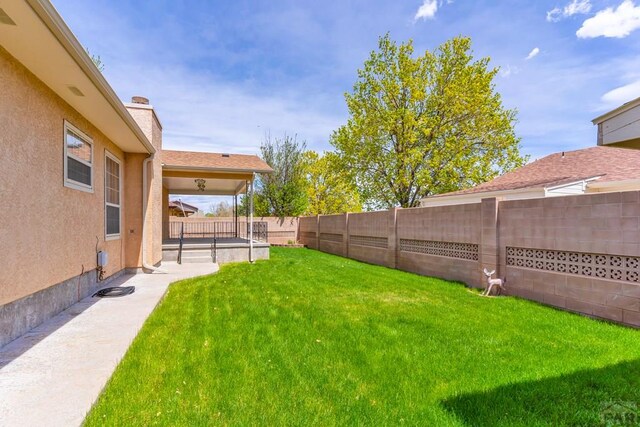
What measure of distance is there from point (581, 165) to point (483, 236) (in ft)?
26.8

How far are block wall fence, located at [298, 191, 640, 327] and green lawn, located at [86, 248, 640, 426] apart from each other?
432 millimetres

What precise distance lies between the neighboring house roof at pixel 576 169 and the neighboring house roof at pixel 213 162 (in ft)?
28.5

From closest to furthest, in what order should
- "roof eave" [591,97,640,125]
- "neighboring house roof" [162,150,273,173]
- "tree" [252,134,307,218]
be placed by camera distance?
"roof eave" [591,97,640,125]
"neighboring house roof" [162,150,273,173]
"tree" [252,134,307,218]

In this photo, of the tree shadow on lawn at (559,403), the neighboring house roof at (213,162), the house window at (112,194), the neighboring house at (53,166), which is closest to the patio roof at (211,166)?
the neighboring house roof at (213,162)

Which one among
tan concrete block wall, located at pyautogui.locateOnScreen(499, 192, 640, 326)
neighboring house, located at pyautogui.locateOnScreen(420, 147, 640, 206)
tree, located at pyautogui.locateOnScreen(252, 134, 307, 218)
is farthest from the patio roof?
tree, located at pyautogui.locateOnScreen(252, 134, 307, 218)

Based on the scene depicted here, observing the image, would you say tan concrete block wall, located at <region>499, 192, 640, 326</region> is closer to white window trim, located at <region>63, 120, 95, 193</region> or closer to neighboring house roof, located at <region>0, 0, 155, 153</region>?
neighboring house roof, located at <region>0, 0, 155, 153</region>

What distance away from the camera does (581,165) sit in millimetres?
12500

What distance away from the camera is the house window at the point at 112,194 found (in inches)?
271

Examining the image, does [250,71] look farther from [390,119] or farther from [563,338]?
[563,338]

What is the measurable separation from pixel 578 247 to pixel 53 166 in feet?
25.7

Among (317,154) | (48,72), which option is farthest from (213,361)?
(317,154)

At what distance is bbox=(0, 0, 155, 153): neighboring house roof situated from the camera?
2877mm

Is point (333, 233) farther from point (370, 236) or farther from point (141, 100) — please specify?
point (141, 100)

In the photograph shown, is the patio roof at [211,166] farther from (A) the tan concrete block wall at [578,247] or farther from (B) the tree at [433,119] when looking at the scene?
(B) the tree at [433,119]
